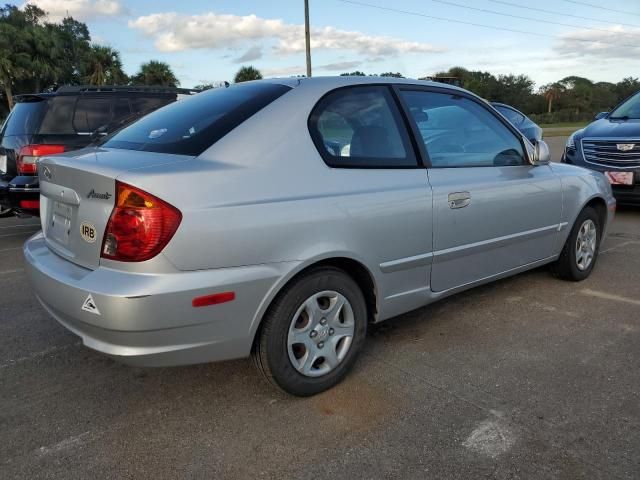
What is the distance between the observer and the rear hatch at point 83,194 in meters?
2.39

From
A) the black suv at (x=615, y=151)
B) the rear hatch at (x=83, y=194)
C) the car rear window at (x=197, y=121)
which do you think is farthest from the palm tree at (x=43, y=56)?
the rear hatch at (x=83, y=194)

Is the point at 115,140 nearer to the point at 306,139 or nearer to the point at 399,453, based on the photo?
the point at 306,139

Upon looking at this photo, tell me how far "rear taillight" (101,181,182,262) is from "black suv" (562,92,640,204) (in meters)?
6.30

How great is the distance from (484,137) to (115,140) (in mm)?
2369

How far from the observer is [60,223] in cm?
274

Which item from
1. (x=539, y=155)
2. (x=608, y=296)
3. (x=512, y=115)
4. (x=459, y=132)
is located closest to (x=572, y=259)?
(x=608, y=296)

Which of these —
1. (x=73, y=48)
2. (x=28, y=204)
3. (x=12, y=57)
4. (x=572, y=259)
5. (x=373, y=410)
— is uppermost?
(x=73, y=48)

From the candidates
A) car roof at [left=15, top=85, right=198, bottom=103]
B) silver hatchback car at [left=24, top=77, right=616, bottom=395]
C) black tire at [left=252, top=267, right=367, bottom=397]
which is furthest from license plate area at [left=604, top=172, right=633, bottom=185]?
car roof at [left=15, top=85, right=198, bottom=103]

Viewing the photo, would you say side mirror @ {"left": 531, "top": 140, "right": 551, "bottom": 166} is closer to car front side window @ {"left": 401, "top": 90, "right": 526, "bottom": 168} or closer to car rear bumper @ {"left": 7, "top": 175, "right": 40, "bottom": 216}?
car front side window @ {"left": 401, "top": 90, "right": 526, "bottom": 168}

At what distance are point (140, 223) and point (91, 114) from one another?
505cm

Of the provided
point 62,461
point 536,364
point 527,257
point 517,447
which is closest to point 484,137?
point 527,257

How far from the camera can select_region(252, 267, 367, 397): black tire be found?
2.55m

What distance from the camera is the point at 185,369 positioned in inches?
123

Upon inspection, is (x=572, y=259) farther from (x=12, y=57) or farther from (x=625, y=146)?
(x=12, y=57)
